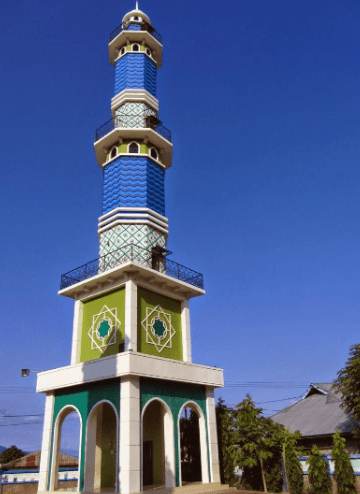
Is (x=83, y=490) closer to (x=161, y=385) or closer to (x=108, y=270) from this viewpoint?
(x=161, y=385)

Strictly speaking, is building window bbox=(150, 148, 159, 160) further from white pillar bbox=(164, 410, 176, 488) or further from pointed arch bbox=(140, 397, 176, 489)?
white pillar bbox=(164, 410, 176, 488)

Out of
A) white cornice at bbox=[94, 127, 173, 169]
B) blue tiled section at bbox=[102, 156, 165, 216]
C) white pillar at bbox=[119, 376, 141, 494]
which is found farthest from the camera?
white cornice at bbox=[94, 127, 173, 169]

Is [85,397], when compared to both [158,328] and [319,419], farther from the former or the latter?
[319,419]

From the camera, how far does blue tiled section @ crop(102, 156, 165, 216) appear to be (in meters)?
24.5

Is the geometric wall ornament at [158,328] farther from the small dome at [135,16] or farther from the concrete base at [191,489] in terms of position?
the small dome at [135,16]

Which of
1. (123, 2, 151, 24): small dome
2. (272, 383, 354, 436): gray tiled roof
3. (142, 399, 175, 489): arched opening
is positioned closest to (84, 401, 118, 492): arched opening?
(142, 399, 175, 489): arched opening

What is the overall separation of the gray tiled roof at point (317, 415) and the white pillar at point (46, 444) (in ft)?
53.3

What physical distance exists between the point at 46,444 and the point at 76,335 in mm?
5126

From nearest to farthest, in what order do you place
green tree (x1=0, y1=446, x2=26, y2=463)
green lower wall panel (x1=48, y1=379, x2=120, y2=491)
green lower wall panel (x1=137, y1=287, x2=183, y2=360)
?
green lower wall panel (x1=48, y1=379, x2=120, y2=491)
green lower wall panel (x1=137, y1=287, x2=183, y2=360)
green tree (x1=0, y1=446, x2=26, y2=463)

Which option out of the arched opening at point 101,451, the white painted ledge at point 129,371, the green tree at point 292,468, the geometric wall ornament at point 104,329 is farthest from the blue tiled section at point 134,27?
the green tree at point 292,468

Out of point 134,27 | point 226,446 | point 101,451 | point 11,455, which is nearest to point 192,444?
Result: point 226,446

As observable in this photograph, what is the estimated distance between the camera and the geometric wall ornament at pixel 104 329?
20.8m

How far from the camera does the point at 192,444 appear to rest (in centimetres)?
2342

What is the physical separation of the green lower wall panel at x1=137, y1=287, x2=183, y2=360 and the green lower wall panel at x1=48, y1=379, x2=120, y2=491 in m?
2.26
